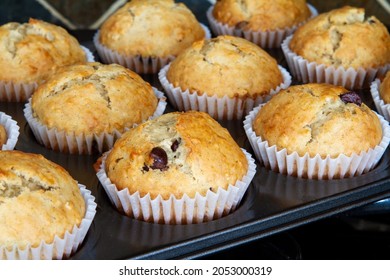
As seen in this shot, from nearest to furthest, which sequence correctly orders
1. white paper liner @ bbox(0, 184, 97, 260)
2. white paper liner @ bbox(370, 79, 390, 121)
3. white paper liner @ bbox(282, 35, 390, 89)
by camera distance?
white paper liner @ bbox(0, 184, 97, 260), white paper liner @ bbox(370, 79, 390, 121), white paper liner @ bbox(282, 35, 390, 89)

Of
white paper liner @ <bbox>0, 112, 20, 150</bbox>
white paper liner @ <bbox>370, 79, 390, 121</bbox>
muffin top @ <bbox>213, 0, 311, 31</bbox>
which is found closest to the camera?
white paper liner @ <bbox>0, 112, 20, 150</bbox>

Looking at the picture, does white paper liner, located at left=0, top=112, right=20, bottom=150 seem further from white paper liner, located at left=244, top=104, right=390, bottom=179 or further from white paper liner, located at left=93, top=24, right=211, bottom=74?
white paper liner, located at left=244, top=104, right=390, bottom=179

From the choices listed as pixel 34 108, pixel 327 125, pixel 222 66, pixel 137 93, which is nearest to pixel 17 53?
pixel 34 108

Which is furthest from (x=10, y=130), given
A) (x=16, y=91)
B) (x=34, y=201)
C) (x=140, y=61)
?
(x=140, y=61)

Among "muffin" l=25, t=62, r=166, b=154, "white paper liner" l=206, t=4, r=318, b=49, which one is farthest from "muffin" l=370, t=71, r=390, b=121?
"muffin" l=25, t=62, r=166, b=154

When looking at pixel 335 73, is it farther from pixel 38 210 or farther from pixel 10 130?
pixel 38 210

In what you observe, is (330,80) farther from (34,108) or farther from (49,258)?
(49,258)
